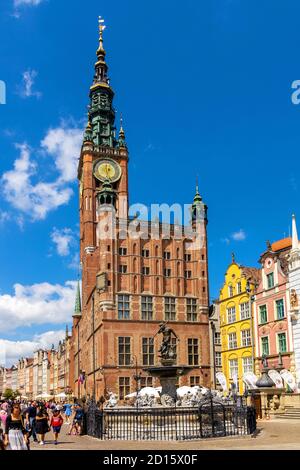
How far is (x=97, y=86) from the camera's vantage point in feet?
252

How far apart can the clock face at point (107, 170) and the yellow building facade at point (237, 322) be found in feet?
75.7

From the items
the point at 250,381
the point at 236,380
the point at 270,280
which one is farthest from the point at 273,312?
the point at 236,380

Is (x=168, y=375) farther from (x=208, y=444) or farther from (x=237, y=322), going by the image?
(x=237, y=322)

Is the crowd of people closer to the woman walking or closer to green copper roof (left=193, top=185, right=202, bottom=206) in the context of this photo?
the woman walking

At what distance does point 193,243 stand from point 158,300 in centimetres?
719

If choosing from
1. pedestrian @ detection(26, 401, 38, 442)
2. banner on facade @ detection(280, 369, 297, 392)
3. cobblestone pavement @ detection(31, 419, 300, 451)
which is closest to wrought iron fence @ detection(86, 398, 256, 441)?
cobblestone pavement @ detection(31, 419, 300, 451)

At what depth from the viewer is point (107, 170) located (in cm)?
6912

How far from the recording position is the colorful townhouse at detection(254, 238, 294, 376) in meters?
42.6

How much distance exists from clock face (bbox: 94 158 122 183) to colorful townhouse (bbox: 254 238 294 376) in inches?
1097

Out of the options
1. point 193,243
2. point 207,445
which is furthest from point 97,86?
point 207,445

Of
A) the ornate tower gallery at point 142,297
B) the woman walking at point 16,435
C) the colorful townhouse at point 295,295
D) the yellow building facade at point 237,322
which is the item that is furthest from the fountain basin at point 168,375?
the yellow building facade at point 237,322

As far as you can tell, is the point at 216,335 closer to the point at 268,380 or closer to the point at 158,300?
the point at 158,300

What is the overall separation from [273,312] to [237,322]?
256 inches

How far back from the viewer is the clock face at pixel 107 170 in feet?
224
